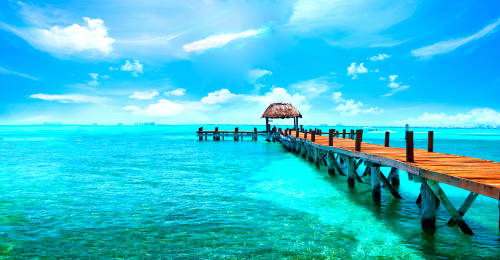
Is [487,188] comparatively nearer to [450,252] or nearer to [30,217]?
[450,252]

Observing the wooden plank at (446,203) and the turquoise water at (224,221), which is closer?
the turquoise water at (224,221)

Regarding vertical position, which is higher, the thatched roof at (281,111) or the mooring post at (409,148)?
the thatched roof at (281,111)

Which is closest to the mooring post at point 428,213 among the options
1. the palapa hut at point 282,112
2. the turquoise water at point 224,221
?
the turquoise water at point 224,221

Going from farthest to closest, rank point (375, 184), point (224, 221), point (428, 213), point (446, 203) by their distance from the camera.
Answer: point (375, 184), point (224, 221), point (428, 213), point (446, 203)

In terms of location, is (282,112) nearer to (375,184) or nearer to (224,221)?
(375,184)

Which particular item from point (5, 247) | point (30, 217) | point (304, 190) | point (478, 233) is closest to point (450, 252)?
point (478, 233)

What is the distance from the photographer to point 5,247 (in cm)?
640

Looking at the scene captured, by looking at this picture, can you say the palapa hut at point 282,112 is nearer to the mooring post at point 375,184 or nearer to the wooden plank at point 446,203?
the mooring post at point 375,184

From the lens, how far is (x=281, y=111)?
4025cm

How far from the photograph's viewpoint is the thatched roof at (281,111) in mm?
39781

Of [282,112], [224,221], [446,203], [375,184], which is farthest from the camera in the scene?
[282,112]

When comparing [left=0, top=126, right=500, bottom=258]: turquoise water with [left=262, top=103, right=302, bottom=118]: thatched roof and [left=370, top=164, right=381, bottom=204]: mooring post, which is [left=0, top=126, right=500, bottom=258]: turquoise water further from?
[left=262, top=103, right=302, bottom=118]: thatched roof

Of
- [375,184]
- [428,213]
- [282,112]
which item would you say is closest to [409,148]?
[428,213]

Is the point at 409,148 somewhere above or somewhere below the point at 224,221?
above
